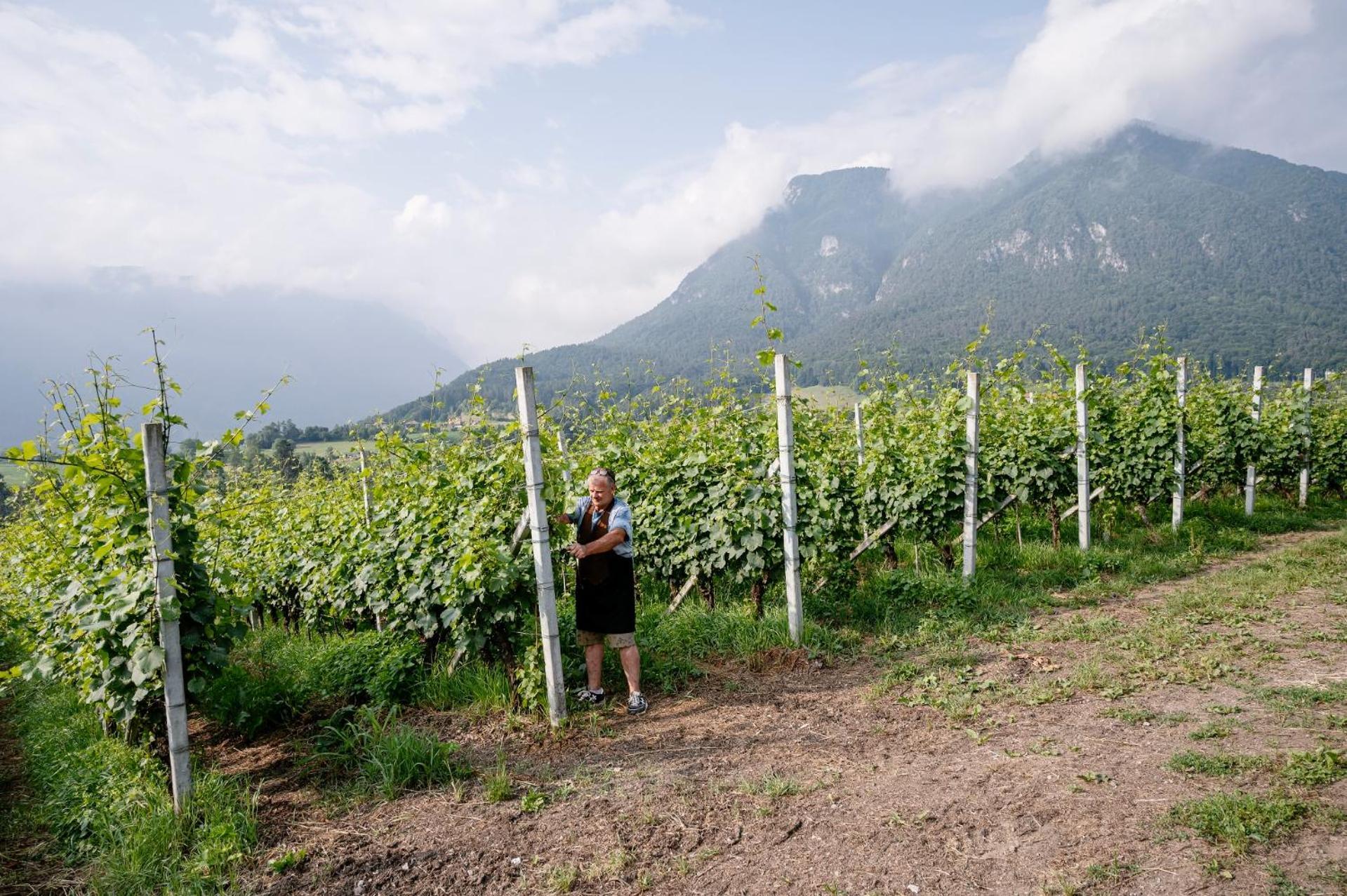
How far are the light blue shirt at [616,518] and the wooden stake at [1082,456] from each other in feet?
23.5

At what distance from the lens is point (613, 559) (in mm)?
5258

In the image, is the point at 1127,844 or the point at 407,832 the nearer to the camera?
the point at 1127,844

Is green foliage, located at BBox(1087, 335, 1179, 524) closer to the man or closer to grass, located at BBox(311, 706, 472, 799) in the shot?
the man

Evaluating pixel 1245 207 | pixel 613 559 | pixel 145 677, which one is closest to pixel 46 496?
pixel 145 677

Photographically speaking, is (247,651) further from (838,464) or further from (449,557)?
(838,464)

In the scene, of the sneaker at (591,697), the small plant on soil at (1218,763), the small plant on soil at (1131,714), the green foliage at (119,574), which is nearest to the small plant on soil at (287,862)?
the green foliage at (119,574)

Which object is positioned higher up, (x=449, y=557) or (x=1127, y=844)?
(x=449, y=557)

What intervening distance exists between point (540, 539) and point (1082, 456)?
8063 millimetres

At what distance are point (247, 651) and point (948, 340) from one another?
114 m


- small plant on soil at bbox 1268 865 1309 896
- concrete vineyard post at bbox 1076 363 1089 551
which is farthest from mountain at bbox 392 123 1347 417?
small plant on soil at bbox 1268 865 1309 896

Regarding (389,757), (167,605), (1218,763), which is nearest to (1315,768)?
(1218,763)

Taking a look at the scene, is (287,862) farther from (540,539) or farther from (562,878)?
(540,539)

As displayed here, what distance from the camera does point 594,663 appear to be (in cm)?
538

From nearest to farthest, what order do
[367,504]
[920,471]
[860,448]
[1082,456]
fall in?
[367,504]
[920,471]
[1082,456]
[860,448]
